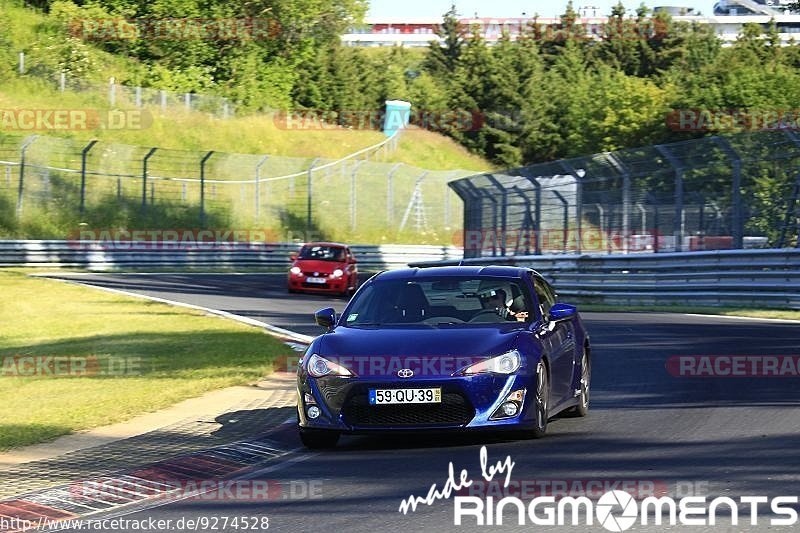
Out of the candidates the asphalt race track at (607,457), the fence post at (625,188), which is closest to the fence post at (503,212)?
the fence post at (625,188)

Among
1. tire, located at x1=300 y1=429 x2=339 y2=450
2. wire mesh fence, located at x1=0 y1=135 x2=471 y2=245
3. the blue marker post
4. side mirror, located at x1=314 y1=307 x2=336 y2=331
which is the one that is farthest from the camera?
the blue marker post

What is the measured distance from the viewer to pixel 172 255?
153 ft

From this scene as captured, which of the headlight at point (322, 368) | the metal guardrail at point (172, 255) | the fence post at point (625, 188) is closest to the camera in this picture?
the headlight at point (322, 368)

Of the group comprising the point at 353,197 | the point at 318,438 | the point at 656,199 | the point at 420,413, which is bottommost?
the point at 318,438

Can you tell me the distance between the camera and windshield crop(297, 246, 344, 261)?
35875 millimetres

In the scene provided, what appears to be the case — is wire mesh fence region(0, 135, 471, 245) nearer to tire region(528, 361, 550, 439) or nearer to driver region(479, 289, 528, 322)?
driver region(479, 289, 528, 322)

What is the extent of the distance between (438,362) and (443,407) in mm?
328

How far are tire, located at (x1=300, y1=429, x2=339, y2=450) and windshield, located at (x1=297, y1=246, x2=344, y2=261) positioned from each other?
25.2 m

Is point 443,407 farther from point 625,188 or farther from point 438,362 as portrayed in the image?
point 625,188

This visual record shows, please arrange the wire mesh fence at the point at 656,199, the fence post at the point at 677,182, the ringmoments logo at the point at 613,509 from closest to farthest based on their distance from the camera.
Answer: the ringmoments logo at the point at 613,509
the wire mesh fence at the point at 656,199
the fence post at the point at 677,182

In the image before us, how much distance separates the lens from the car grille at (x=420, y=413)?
9938 millimetres

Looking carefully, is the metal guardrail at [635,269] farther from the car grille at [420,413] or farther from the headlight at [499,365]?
the car grille at [420,413]

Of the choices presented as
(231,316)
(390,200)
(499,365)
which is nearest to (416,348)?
(499,365)

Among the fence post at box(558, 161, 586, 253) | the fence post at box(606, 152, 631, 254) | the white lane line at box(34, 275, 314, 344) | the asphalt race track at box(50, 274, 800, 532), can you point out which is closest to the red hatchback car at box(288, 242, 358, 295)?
the white lane line at box(34, 275, 314, 344)
